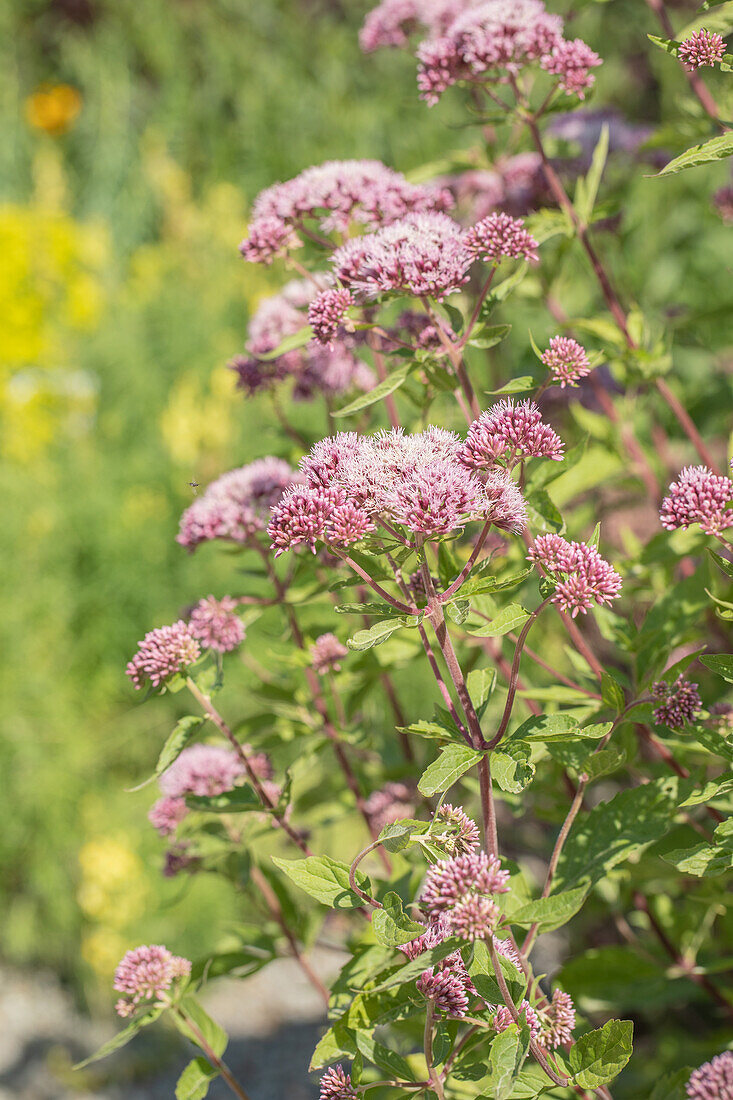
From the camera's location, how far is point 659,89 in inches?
282

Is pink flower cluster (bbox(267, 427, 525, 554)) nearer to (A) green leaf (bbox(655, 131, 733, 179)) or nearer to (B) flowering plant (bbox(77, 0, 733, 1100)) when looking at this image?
(B) flowering plant (bbox(77, 0, 733, 1100))

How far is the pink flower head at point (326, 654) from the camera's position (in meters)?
1.40

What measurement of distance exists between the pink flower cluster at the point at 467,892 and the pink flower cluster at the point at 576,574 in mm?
264

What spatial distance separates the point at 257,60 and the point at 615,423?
6.52 m

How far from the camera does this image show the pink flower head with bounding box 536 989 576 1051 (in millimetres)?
1032

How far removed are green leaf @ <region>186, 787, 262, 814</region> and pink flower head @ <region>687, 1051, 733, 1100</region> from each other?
22.7 inches

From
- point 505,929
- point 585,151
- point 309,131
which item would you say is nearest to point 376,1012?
point 505,929

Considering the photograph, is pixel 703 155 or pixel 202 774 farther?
pixel 202 774

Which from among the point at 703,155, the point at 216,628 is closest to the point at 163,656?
the point at 216,628

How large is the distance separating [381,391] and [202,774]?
639 millimetres

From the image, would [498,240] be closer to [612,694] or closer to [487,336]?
[487,336]

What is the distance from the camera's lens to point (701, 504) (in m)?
1.03

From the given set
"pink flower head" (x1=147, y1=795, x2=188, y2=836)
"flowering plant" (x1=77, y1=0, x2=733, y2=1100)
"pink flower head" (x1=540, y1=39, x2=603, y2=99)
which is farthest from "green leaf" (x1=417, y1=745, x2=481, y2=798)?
"pink flower head" (x1=540, y1=39, x2=603, y2=99)

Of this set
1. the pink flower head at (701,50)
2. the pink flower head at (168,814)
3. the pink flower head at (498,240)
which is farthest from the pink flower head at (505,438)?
the pink flower head at (168,814)
